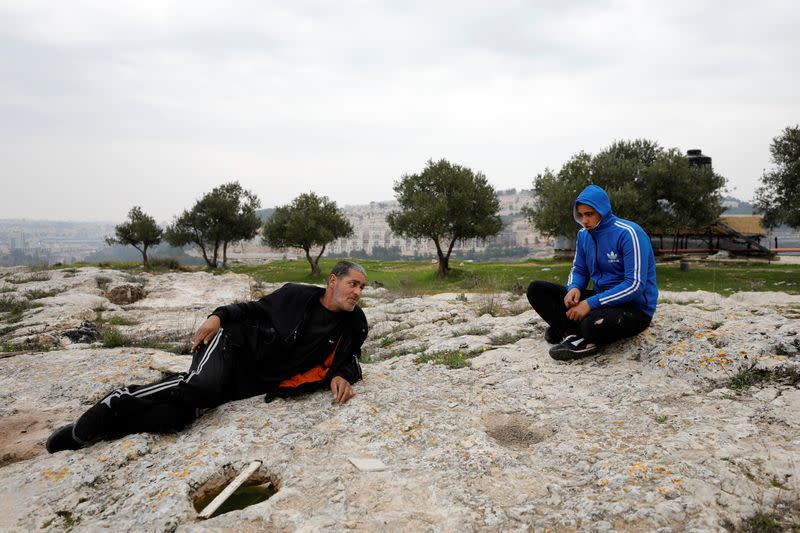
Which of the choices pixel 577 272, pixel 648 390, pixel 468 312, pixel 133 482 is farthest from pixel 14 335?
pixel 648 390

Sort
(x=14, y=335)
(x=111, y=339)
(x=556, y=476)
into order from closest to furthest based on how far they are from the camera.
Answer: (x=556, y=476) → (x=111, y=339) → (x=14, y=335)

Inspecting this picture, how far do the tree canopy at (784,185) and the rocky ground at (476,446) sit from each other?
28654mm

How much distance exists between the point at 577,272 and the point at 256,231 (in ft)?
169

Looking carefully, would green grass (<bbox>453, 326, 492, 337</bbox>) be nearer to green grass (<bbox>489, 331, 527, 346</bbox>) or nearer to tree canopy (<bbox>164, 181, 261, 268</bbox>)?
green grass (<bbox>489, 331, 527, 346</bbox>)

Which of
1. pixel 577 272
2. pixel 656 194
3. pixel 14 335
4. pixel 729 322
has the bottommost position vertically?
pixel 14 335

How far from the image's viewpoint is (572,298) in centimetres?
558

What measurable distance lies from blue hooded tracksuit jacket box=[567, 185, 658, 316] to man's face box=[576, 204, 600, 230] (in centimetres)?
5

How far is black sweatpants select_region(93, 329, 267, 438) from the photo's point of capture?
3881mm

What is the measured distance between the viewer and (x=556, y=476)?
314 centimetres

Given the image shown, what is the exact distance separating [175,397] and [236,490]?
4.11 ft

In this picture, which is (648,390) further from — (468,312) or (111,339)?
(111,339)

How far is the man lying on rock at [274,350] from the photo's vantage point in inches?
162

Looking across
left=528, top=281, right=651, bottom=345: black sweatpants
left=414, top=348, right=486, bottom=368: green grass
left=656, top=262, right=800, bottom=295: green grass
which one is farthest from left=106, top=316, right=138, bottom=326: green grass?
left=656, top=262, right=800, bottom=295: green grass

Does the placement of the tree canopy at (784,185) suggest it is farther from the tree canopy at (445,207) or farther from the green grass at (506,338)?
the green grass at (506,338)
